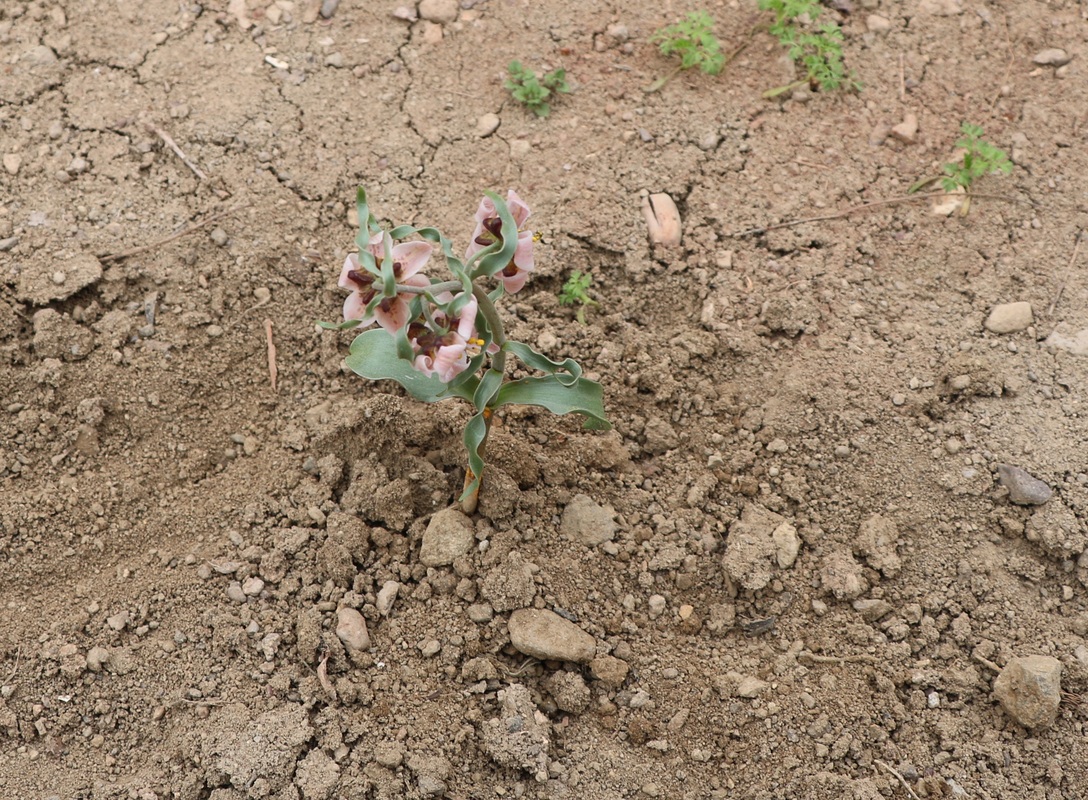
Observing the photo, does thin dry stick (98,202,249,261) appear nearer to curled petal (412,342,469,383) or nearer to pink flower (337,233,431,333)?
pink flower (337,233,431,333)

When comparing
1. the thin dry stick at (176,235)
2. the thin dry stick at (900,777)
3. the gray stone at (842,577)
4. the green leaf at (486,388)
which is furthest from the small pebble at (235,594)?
the thin dry stick at (900,777)

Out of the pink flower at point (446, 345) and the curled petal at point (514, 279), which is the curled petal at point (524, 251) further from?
the pink flower at point (446, 345)

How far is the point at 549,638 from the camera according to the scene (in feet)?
8.69

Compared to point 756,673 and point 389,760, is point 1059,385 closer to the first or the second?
point 756,673

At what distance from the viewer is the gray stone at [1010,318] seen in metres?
3.24

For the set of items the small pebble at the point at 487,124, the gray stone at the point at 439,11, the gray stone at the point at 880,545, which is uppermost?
the gray stone at the point at 439,11

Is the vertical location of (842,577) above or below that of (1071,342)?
below

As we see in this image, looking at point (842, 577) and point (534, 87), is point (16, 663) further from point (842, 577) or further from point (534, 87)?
point (534, 87)

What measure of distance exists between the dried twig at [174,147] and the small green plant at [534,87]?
49.7 inches

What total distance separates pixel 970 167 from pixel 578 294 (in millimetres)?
1615

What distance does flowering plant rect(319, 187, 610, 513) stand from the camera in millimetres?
2203

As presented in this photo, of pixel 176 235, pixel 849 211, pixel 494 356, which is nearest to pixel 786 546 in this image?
pixel 494 356

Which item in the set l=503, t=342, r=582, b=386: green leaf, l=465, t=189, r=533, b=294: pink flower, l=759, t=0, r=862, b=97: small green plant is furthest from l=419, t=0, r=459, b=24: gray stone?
l=503, t=342, r=582, b=386: green leaf

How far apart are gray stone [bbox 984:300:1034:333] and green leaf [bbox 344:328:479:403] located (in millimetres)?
1929
